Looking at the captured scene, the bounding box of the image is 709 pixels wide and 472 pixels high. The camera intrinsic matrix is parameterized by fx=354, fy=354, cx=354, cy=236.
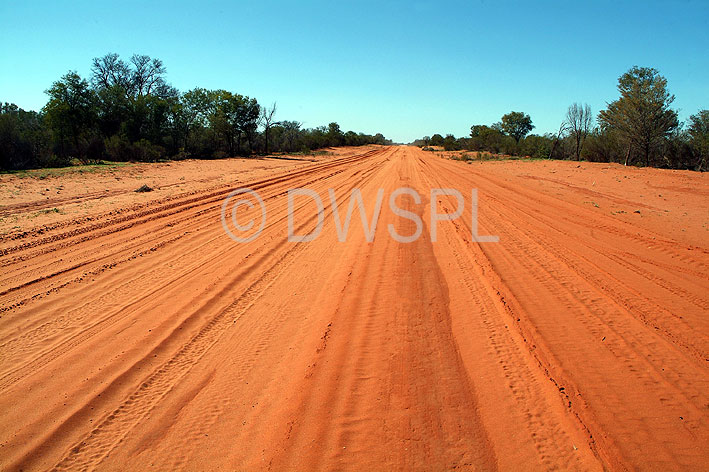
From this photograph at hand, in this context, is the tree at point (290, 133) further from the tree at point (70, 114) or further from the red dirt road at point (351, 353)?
the red dirt road at point (351, 353)

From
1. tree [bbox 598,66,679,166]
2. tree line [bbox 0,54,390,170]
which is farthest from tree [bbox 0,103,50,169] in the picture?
tree [bbox 598,66,679,166]

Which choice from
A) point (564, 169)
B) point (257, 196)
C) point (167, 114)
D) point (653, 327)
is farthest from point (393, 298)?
point (167, 114)

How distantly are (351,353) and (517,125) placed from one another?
67187 mm

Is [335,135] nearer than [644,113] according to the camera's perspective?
No

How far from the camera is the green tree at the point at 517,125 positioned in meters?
61.0

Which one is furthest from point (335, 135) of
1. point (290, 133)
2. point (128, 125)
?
point (128, 125)

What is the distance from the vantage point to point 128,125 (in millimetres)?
29984

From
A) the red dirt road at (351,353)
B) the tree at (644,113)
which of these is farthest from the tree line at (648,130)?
the red dirt road at (351,353)

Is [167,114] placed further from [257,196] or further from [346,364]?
[346,364]

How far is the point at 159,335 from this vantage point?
415cm

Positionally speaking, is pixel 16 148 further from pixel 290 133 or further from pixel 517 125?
pixel 517 125

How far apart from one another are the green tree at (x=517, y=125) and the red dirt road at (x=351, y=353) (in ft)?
197

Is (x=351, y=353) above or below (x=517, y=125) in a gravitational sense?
below

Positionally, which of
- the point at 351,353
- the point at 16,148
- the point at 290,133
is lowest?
the point at 351,353
